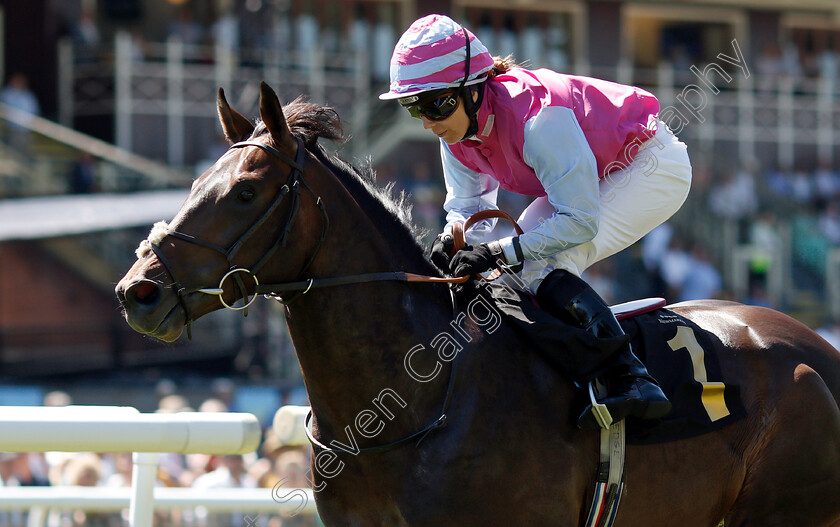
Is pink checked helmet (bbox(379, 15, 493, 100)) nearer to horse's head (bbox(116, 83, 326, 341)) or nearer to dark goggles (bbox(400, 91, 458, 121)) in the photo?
dark goggles (bbox(400, 91, 458, 121))

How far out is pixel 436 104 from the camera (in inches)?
131

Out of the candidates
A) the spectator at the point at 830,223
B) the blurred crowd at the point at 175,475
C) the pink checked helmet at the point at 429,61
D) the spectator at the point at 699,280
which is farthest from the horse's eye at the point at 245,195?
the spectator at the point at 830,223

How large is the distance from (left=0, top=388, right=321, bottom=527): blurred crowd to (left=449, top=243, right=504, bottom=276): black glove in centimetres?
307

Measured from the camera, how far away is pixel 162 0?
17250 mm

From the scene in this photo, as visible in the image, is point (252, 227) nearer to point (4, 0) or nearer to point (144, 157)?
point (144, 157)

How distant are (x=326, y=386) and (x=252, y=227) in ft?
1.80

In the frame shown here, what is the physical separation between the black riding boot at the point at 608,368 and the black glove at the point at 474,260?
0.25 m

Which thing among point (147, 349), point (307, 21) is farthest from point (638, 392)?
point (307, 21)

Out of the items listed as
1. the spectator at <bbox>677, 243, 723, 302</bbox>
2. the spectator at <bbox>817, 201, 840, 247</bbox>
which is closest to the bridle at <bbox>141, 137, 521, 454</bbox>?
the spectator at <bbox>677, 243, 723, 302</bbox>

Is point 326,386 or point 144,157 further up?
point 326,386

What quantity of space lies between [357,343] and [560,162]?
34.5 inches

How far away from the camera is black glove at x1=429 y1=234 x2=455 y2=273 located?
3.48 meters

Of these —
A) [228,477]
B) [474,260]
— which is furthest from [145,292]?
[228,477]

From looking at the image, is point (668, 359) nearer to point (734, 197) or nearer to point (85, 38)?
point (734, 197)
